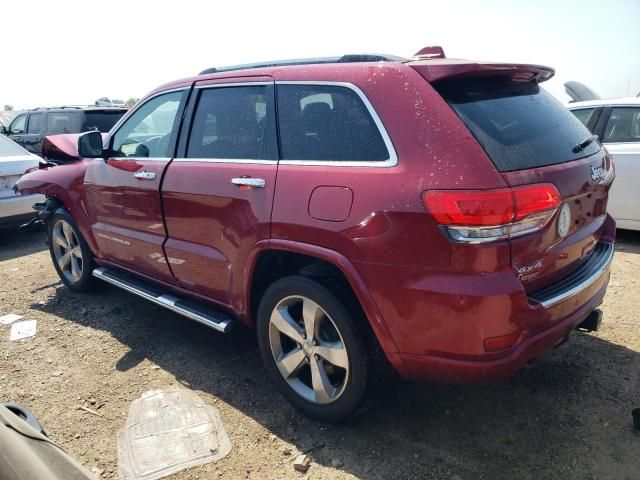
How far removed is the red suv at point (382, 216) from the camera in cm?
221

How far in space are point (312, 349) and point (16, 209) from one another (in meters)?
5.77

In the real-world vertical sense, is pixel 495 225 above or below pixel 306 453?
above

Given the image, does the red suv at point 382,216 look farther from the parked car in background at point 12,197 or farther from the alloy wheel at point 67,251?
the parked car in background at point 12,197

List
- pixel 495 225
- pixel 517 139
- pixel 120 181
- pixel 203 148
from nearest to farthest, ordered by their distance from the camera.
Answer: pixel 495 225, pixel 517 139, pixel 203 148, pixel 120 181

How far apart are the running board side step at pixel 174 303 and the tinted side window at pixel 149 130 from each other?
3.28ft

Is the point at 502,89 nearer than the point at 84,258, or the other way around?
the point at 502,89

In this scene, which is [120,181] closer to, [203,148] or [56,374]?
[203,148]

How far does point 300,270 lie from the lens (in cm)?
288

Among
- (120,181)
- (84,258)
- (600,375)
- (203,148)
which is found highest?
(203,148)

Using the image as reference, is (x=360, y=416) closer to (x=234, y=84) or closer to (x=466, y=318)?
(x=466, y=318)

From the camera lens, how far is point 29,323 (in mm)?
4457

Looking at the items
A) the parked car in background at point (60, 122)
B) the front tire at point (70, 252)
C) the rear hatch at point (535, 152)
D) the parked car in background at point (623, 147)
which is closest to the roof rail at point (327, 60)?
the rear hatch at point (535, 152)

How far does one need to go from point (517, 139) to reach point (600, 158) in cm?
73

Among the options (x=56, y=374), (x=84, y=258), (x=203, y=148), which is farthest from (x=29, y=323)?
Answer: (x=203, y=148)
